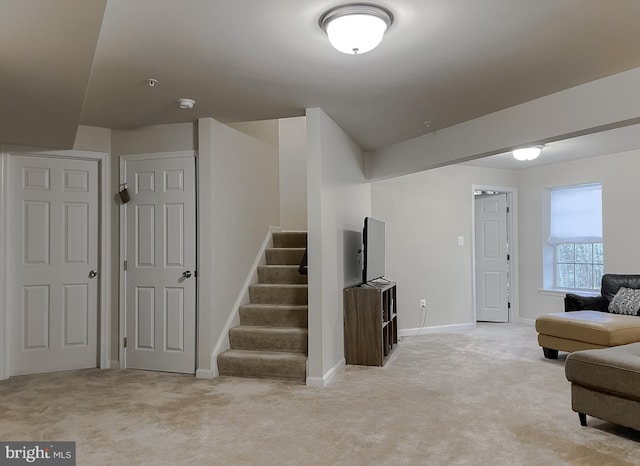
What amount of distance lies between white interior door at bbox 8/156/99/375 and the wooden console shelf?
2.45 meters

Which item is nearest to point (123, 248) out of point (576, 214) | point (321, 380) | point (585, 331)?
point (321, 380)

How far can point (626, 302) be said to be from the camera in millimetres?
4883

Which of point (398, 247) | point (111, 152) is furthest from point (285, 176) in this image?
point (111, 152)

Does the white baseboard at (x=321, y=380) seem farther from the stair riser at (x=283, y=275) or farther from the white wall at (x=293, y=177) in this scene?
the white wall at (x=293, y=177)

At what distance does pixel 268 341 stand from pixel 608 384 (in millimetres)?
2677

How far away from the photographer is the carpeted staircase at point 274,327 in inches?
162

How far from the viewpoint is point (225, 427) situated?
300 centimetres

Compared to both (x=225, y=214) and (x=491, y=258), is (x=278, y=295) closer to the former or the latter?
(x=225, y=214)

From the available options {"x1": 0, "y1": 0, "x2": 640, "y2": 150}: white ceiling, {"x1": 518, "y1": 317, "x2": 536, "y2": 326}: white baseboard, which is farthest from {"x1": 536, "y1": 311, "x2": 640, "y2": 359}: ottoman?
{"x1": 0, "y1": 0, "x2": 640, "y2": 150}: white ceiling

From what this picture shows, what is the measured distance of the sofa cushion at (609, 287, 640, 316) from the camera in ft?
15.7

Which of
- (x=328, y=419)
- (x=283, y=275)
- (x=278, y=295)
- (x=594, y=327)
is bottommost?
(x=328, y=419)

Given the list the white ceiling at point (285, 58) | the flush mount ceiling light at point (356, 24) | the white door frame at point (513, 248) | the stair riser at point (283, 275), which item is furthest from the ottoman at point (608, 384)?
the white door frame at point (513, 248)

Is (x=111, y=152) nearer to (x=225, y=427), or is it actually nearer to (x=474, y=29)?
(x=225, y=427)

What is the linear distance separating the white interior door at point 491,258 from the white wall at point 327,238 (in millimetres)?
3230
